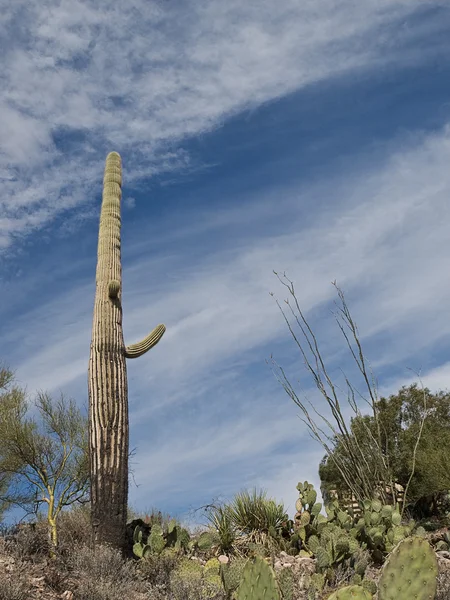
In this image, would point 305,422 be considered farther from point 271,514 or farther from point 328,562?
point 328,562

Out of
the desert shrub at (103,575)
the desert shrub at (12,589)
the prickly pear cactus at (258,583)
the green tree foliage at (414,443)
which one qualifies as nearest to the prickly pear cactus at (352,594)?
the prickly pear cactus at (258,583)

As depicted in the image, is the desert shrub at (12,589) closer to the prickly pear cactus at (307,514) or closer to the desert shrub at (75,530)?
the desert shrub at (75,530)

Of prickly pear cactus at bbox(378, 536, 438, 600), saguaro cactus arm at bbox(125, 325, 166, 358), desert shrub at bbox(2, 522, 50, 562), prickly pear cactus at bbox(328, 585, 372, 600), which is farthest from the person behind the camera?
saguaro cactus arm at bbox(125, 325, 166, 358)

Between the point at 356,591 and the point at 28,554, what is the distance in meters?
4.56

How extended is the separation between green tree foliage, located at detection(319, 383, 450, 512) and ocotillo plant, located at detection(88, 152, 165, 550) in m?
8.74

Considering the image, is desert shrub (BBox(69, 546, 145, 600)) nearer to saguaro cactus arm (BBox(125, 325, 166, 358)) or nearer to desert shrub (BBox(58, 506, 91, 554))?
desert shrub (BBox(58, 506, 91, 554))

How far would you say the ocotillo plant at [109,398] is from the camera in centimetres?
902

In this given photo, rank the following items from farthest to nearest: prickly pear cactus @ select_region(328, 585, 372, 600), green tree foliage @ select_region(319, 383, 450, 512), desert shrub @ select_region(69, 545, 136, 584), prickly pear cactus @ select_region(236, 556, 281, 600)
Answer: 1. green tree foliage @ select_region(319, 383, 450, 512)
2. desert shrub @ select_region(69, 545, 136, 584)
3. prickly pear cactus @ select_region(236, 556, 281, 600)
4. prickly pear cactus @ select_region(328, 585, 372, 600)

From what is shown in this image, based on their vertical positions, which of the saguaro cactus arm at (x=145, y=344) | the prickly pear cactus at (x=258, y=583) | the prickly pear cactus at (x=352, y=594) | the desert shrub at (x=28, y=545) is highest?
the saguaro cactus arm at (x=145, y=344)

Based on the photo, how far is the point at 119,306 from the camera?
10609mm

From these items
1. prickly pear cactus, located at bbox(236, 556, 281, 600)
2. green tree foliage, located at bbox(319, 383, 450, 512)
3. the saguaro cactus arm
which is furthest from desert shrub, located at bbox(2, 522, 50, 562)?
green tree foliage, located at bbox(319, 383, 450, 512)

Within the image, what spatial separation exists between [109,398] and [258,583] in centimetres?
445

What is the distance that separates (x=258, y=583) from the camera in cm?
573

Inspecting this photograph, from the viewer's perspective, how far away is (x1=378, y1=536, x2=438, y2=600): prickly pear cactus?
608cm
